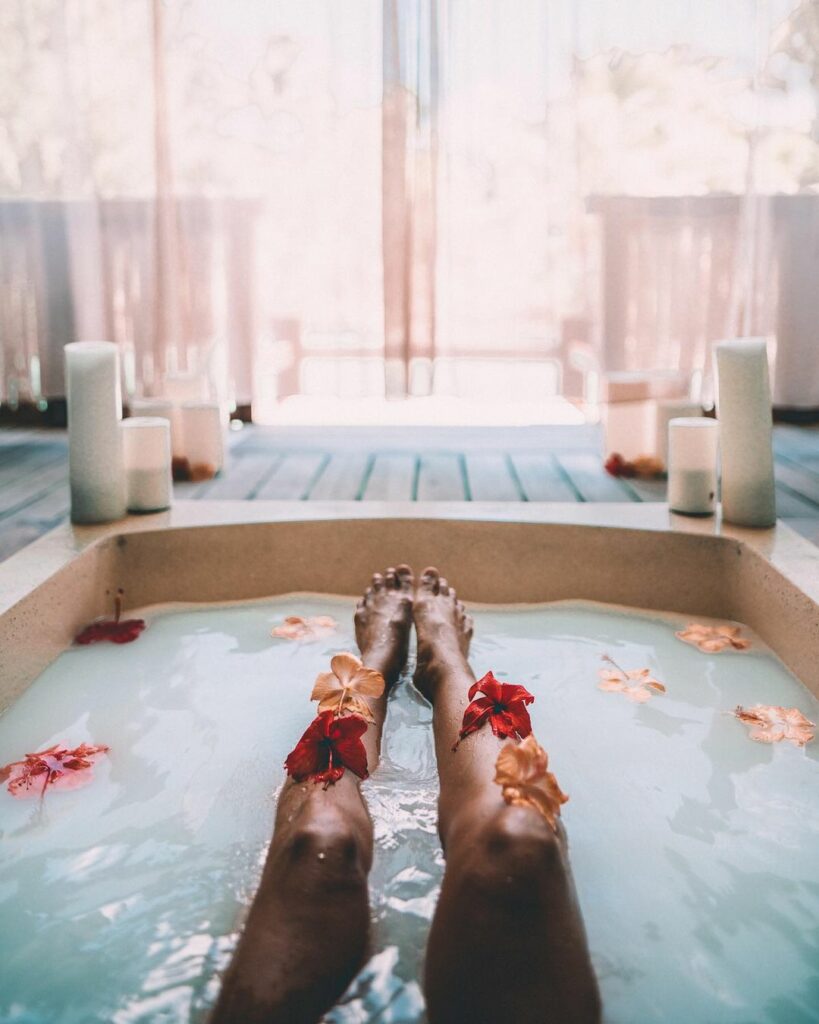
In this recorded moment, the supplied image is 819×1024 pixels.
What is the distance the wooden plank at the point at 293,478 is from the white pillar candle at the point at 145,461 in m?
0.27

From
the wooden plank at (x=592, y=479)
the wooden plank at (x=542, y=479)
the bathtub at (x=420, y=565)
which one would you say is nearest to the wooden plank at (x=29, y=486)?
the bathtub at (x=420, y=565)

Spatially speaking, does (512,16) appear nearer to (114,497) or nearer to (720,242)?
(720,242)

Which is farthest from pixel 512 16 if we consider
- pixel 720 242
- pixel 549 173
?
pixel 720 242

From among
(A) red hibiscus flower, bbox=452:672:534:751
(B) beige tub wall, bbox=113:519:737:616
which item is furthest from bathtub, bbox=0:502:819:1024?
(A) red hibiscus flower, bbox=452:672:534:751

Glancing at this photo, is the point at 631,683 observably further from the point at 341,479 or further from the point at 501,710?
the point at 341,479

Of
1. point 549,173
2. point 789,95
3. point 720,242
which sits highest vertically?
point 789,95

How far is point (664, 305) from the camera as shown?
3.10 metres

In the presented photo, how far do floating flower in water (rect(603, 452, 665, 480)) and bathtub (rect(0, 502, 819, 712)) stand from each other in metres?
0.42

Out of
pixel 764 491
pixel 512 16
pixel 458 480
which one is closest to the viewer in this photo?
pixel 764 491

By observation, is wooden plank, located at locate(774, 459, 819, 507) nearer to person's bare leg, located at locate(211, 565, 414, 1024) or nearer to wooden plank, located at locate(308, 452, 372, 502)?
wooden plank, located at locate(308, 452, 372, 502)

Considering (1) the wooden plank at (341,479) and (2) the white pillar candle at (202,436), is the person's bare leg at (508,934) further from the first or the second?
(2) the white pillar candle at (202,436)

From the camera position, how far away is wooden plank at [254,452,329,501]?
2.05 metres

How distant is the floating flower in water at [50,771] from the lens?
108 cm

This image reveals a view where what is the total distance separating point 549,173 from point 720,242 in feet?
2.01
